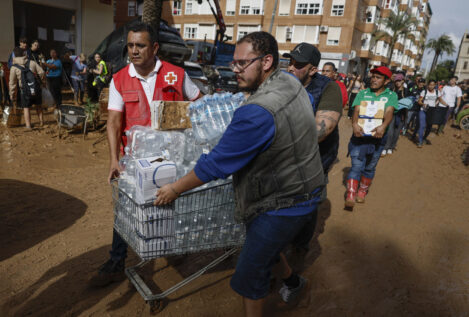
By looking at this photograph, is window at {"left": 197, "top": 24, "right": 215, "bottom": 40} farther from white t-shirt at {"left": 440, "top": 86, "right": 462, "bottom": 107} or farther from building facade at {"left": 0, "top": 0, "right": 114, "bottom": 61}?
white t-shirt at {"left": 440, "top": 86, "right": 462, "bottom": 107}

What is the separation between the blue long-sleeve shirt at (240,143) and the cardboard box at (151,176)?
331 millimetres

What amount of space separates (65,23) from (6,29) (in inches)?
143

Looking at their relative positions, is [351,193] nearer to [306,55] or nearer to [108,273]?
[306,55]

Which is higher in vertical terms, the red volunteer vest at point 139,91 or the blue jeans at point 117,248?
the red volunteer vest at point 139,91

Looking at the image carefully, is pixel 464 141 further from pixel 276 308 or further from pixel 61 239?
pixel 61 239

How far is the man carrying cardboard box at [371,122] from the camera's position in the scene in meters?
5.27

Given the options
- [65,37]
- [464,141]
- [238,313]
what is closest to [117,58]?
[65,37]

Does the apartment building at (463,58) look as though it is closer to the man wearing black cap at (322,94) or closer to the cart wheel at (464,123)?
the cart wheel at (464,123)

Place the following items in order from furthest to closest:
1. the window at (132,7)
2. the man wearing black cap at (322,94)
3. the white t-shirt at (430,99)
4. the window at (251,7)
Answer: the window at (132,7) < the window at (251,7) < the white t-shirt at (430,99) < the man wearing black cap at (322,94)

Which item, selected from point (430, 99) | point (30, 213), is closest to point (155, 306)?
point (30, 213)

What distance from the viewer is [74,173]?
640 centimetres

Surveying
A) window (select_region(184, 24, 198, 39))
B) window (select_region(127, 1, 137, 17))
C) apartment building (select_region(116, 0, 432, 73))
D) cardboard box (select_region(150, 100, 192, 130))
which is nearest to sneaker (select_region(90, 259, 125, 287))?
cardboard box (select_region(150, 100, 192, 130))

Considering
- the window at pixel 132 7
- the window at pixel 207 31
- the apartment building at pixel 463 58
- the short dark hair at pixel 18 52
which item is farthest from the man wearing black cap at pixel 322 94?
the apartment building at pixel 463 58

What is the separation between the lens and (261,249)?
2207 millimetres
